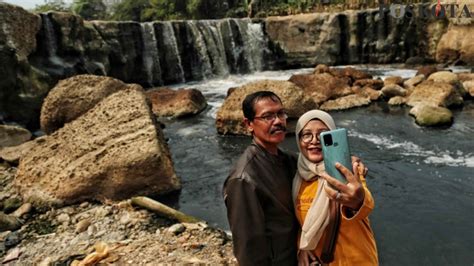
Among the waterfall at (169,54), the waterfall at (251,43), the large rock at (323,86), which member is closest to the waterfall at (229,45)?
the waterfall at (251,43)

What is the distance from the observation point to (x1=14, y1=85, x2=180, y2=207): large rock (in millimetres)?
6758

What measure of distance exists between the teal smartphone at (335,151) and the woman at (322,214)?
0.10m

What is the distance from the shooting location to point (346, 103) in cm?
1430

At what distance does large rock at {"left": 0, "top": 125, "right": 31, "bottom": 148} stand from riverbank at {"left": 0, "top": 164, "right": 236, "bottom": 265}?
4647mm

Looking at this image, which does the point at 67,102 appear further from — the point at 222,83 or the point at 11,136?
the point at 222,83

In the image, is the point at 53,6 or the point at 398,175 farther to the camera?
the point at 53,6

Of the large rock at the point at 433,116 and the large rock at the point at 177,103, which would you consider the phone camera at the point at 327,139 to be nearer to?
the large rock at the point at 433,116

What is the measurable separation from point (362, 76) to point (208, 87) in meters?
7.55

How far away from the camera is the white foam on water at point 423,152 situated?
8.72 metres

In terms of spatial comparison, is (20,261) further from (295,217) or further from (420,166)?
(420,166)

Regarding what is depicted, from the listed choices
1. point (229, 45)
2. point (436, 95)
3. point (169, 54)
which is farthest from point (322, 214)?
point (229, 45)

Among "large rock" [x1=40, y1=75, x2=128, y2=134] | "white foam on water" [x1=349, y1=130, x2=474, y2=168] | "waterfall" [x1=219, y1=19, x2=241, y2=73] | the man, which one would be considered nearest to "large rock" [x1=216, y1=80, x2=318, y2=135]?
"white foam on water" [x1=349, y1=130, x2=474, y2=168]

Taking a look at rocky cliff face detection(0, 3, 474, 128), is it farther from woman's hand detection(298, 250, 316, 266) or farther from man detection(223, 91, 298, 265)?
woman's hand detection(298, 250, 316, 266)

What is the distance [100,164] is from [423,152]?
7.34m
